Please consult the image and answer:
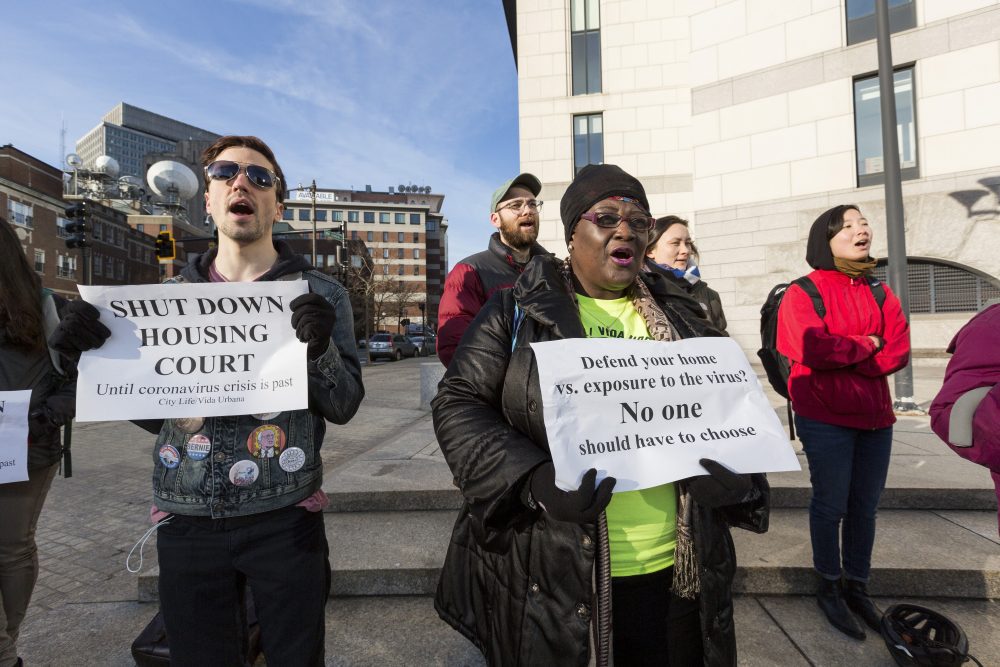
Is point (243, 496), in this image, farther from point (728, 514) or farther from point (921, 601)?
point (921, 601)

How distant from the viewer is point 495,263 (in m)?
2.82

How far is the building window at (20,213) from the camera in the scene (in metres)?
41.6

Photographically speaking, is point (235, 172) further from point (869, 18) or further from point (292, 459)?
point (869, 18)

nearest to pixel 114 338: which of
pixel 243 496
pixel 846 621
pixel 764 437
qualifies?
pixel 243 496

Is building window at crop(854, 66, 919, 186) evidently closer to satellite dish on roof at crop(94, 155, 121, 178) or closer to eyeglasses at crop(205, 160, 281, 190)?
eyeglasses at crop(205, 160, 281, 190)

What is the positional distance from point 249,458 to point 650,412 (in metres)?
1.29

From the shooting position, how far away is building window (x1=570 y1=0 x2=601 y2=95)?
52.0ft

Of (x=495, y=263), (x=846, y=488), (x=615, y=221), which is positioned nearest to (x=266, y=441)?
(x=615, y=221)

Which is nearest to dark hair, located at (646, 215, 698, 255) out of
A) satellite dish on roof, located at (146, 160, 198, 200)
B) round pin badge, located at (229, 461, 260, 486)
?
round pin badge, located at (229, 461, 260, 486)

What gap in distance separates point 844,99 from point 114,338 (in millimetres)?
15618

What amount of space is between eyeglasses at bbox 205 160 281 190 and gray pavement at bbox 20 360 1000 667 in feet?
7.66

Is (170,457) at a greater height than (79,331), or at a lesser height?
lesser

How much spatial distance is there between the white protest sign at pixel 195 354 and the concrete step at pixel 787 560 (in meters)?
1.91

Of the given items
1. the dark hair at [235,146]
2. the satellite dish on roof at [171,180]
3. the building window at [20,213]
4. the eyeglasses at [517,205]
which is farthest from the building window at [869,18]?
the building window at [20,213]
